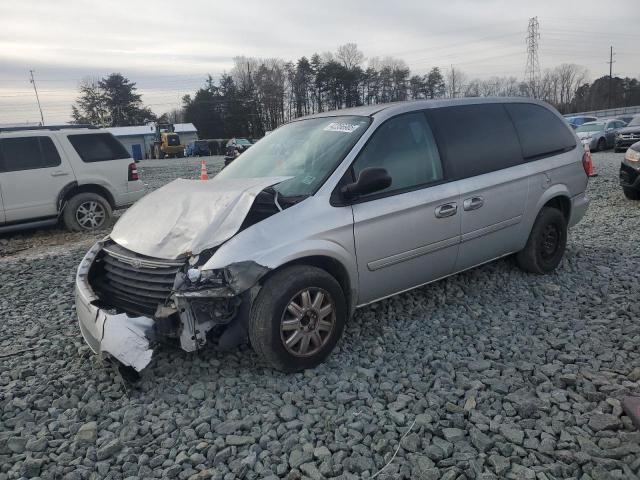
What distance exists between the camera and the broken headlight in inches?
123

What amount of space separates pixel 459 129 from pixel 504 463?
9.42 feet

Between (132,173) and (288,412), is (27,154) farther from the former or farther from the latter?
(288,412)

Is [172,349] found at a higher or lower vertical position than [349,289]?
lower

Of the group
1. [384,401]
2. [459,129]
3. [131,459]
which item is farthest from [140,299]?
[459,129]

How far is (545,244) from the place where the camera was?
5121mm

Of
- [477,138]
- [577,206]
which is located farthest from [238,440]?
[577,206]

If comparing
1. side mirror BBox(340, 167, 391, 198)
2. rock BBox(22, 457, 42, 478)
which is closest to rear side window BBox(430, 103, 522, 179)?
side mirror BBox(340, 167, 391, 198)

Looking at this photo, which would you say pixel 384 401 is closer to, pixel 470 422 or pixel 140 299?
pixel 470 422

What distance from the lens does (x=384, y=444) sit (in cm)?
266

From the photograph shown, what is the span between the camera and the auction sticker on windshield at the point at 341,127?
4.01 m

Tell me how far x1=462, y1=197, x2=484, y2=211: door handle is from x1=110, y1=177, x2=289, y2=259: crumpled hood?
5.27 ft

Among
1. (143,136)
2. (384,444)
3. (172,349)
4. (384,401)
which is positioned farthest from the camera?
(143,136)

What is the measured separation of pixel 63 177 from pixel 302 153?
6.23m

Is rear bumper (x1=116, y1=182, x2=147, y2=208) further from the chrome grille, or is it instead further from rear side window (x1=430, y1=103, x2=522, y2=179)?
rear side window (x1=430, y1=103, x2=522, y2=179)
